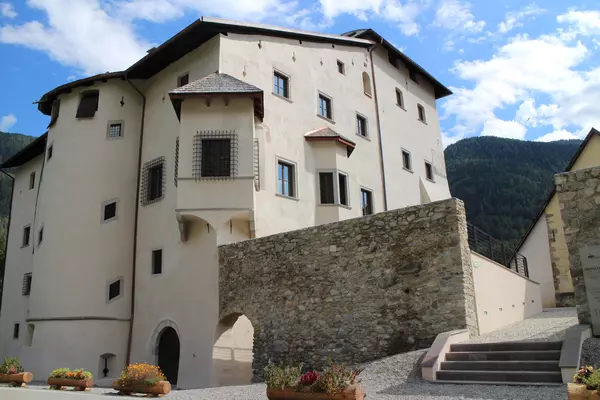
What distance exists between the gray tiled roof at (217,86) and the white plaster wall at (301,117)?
40.5 inches

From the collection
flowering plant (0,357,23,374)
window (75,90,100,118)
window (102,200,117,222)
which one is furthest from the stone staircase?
window (75,90,100,118)

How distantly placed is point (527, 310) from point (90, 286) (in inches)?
621

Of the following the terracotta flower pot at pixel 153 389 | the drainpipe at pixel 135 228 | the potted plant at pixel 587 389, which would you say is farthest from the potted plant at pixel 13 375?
the potted plant at pixel 587 389

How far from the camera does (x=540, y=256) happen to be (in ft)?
89.7

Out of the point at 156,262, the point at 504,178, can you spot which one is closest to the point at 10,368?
the point at 156,262

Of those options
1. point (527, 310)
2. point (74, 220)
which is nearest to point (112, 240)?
point (74, 220)

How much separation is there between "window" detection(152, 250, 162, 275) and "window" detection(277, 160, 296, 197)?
5.17 m

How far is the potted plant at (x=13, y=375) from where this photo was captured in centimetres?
1555

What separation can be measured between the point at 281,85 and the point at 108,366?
12.8m

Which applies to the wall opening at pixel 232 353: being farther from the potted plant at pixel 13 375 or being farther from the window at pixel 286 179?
the potted plant at pixel 13 375

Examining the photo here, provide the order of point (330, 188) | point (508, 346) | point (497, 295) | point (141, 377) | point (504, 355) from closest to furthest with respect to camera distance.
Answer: point (504, 355), point (508, 346), point (141, 377), point (497, 295), point (330, 188)

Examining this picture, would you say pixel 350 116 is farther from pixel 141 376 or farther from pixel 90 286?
pixel 141 376

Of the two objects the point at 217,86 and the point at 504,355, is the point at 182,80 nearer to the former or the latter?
the point at 217,86

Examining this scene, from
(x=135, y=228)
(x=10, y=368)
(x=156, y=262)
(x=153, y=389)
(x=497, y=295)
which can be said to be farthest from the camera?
(x=135, y=228)
